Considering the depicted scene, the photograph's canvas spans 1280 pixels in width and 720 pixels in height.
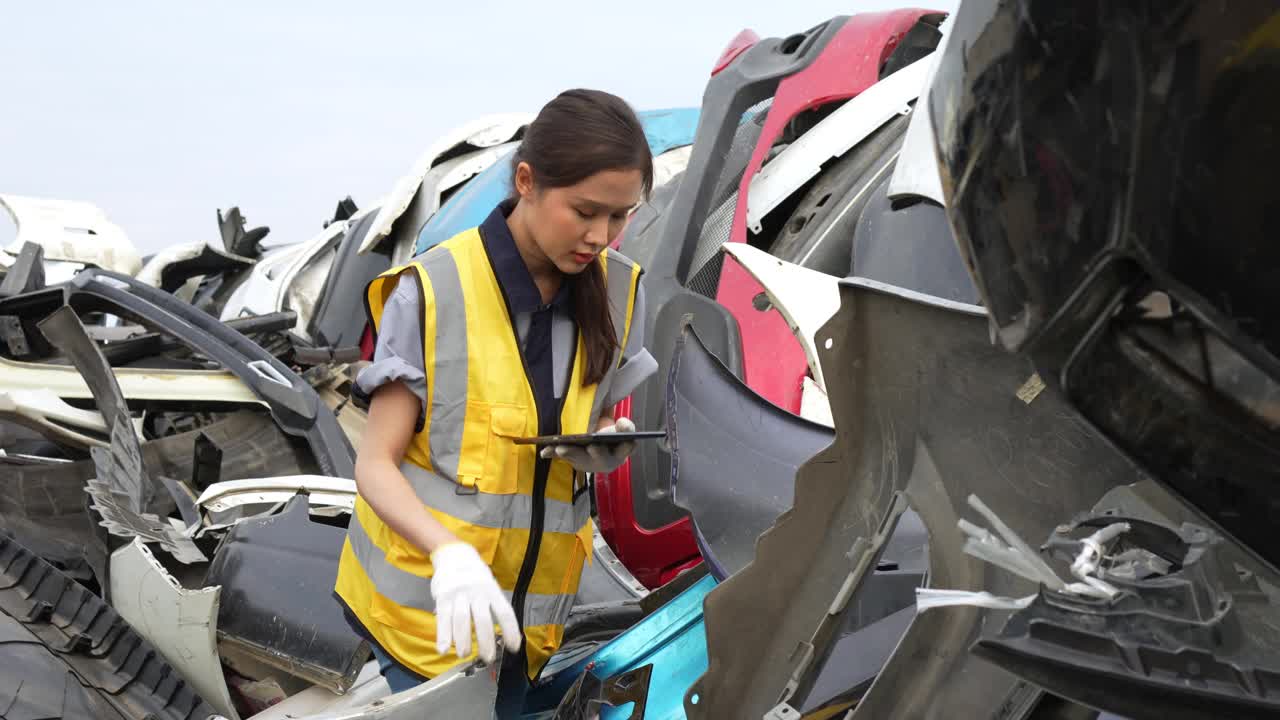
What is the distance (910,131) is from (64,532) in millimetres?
2512

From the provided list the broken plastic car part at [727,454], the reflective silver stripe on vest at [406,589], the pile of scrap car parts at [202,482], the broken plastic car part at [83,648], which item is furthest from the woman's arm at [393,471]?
the broken plastic car part at [83,648]

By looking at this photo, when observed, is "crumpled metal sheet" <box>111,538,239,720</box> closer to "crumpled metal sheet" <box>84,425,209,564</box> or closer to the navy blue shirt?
"crumpled metal sheet" <box>84,425,209,564</box>

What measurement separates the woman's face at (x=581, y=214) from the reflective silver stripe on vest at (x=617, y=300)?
0.54 feet

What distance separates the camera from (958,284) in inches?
106

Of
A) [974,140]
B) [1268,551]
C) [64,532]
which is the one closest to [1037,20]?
[974,140]

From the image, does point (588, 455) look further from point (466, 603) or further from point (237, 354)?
point (237, 354)

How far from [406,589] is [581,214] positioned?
577 millimetres

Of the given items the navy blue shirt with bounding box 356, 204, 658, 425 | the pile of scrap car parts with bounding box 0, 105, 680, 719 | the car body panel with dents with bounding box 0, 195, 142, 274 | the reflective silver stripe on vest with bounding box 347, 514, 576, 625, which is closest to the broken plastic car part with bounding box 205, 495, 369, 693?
the pile of scrap car parts with bounding box 0, 105, 680, 719

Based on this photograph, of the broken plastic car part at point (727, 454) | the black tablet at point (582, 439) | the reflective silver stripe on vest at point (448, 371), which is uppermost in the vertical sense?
the reflective silver stripe on vest at point (448, 371)

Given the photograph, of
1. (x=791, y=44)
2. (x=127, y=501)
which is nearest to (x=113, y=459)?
(x=127, y=501)

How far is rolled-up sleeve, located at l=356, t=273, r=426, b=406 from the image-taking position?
1.64 metres

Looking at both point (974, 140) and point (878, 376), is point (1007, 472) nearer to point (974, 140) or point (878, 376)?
point (878, 376)

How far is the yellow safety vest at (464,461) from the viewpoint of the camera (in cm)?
166

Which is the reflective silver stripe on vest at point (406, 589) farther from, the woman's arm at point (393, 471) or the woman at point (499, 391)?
the woman's arm at point (393, 471)
